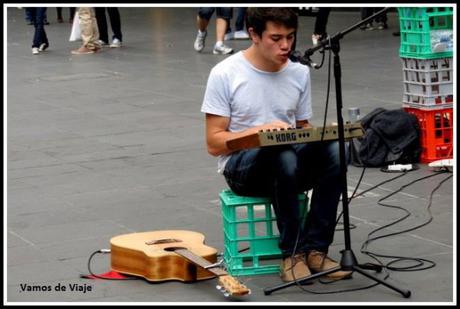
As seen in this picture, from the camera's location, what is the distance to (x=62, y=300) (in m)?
4.96

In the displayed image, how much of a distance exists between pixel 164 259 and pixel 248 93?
89 cm

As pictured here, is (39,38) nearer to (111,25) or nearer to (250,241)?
(111,25)

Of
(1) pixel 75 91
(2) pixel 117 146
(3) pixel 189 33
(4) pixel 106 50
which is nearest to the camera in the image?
(2) pixel 117 146

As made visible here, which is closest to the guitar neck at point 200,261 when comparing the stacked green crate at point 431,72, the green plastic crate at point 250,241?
the green plastic crate at point 250,241

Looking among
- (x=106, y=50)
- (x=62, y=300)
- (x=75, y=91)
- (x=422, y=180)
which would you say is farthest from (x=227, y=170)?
(x=106, y=50)

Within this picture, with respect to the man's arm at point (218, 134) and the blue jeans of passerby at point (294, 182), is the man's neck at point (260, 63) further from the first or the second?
the blue jeans of passerby at point (294, 182)

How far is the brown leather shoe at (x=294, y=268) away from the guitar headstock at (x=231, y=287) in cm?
37

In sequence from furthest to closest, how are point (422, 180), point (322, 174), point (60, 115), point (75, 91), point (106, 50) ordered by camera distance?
1. point (106, 50)
2. point (75, 91)
3. point (60, 115)
4. point (422, 180)
5. point (322, 174)

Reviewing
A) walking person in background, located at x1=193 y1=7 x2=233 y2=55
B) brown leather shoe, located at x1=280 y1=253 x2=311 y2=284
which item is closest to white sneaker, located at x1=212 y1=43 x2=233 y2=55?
walking person in background, located at x1=193 y1=7 x2=233 y2=55

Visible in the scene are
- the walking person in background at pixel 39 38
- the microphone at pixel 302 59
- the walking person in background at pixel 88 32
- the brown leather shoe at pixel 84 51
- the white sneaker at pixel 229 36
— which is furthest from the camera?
the white sneaker at pixel 229 36

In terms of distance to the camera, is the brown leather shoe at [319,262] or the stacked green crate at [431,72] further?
the stacked green crate at [431,72]

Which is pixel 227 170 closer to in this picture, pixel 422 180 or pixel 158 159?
pixel 422 180

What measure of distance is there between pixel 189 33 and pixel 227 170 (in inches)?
520

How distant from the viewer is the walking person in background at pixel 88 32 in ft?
51.4
